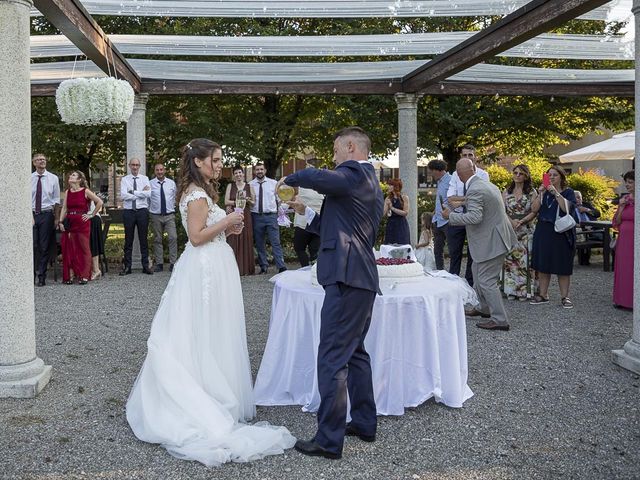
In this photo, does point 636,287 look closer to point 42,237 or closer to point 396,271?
point 396,271

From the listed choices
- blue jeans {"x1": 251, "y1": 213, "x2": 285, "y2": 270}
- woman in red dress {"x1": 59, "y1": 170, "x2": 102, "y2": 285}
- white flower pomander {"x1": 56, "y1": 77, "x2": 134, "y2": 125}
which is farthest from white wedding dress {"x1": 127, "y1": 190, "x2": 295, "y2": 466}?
blue jeans {"x1": 251, "y1": 213, "x2": 285, "y2": 270}

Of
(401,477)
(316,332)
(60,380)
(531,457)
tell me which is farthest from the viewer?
(60,380)

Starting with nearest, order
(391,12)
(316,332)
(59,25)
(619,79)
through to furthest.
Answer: (316,332)
(59,25)
(391,12)
(619,79)

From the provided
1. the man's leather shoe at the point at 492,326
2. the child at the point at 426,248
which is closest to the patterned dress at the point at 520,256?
the child at the point at 426,248

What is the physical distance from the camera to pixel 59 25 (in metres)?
6.93

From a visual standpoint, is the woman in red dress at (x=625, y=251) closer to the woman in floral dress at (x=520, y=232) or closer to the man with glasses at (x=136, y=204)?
the woman in floral dress at (x=520, y=232)

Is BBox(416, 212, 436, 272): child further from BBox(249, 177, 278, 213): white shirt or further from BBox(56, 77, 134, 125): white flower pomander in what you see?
BBox(56, 77, 134, 125): white flower pomander

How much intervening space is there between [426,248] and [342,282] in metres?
6.31

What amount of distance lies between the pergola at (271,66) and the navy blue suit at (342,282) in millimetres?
2635

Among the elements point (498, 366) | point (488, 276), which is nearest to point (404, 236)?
point (488, 276)

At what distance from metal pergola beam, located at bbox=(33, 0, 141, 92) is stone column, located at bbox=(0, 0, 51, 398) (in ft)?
3.78

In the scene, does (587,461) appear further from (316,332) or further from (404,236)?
(404,236)

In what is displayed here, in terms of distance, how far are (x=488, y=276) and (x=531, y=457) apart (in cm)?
337

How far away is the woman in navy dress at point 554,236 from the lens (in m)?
8.60
